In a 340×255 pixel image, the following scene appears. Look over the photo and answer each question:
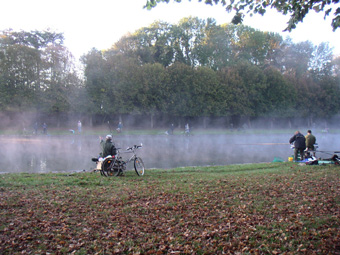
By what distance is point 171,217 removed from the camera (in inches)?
260

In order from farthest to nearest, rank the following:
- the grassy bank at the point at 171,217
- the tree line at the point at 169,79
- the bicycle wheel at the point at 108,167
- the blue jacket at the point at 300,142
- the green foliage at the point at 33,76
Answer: the tree line at the point at 169,79, the green foliage at the point at 33,76, the blue jacket at the point at 300,142, the bicycle wheel at the point at 108,167, the grassy bank at the point at 171,217

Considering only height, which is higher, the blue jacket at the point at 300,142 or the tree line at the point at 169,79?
the tree line at the point at 169,79

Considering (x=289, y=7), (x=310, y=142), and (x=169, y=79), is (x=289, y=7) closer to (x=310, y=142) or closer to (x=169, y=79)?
(x=310, y=142)

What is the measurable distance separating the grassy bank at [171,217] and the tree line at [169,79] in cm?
4141

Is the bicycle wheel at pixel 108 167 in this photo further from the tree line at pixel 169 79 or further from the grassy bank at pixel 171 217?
the tree line at pixel 169 79

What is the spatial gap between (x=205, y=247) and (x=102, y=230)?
204cm

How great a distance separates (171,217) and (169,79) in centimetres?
4900

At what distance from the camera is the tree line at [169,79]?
1896 inches

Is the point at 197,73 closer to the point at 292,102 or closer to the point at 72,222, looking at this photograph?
the point at 292,102

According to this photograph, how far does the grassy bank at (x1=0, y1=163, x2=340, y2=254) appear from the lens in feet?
17.2

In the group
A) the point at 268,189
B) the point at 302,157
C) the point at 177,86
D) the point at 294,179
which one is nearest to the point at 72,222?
the point at 268,189

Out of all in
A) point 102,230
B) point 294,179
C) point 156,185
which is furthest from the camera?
point 294,179

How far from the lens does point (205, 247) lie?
Answer: 5.16 metres

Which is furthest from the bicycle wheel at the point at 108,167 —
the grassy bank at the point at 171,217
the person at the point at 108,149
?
the grassy bank at the point at 171,217
